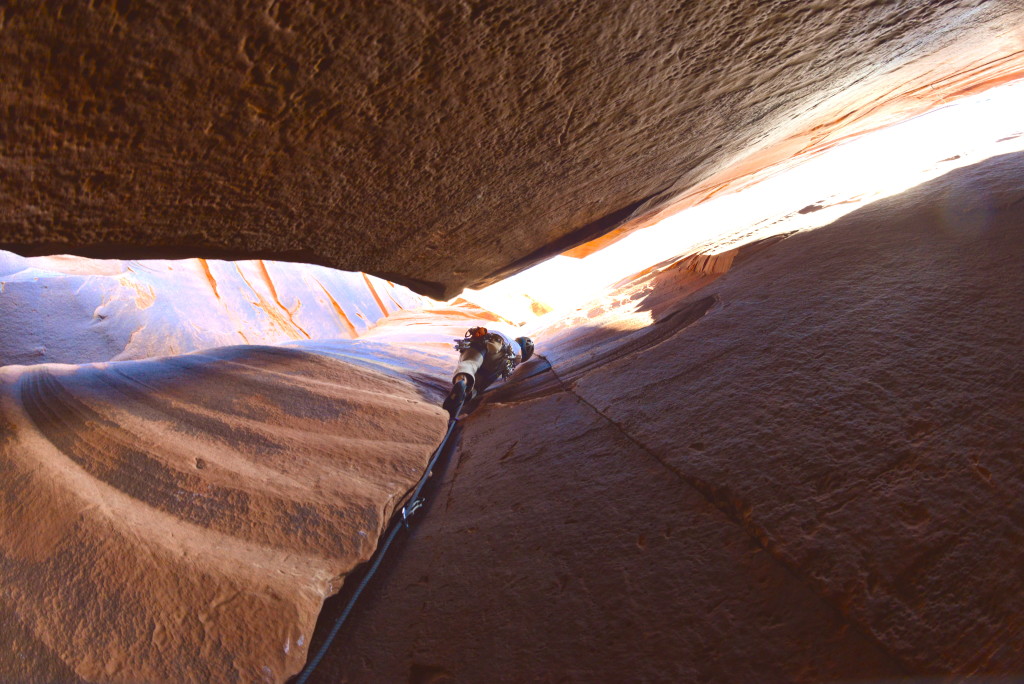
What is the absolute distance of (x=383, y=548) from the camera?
1.93m

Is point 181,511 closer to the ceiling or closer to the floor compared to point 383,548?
closer to the ceiling

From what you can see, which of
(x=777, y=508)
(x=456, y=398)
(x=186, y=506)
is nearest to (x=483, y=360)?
(x=456, y=398)

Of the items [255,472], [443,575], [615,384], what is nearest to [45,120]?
[255,472]

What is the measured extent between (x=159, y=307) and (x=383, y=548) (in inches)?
349

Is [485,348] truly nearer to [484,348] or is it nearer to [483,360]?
[484,348]

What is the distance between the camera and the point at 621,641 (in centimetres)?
125

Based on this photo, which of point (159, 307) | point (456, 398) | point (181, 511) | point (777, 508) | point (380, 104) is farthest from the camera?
point (159, 307)

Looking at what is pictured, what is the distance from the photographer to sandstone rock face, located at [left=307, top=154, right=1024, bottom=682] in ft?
3.55

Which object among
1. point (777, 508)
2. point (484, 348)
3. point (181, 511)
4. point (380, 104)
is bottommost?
point (777, 508)

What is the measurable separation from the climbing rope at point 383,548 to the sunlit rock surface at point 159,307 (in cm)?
646

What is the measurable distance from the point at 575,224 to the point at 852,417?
3.03 m

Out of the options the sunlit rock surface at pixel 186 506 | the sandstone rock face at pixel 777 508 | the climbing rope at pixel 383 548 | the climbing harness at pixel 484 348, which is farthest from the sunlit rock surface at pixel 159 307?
the sandstone rock face at pixel 777 508

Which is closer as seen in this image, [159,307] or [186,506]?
[186,506]

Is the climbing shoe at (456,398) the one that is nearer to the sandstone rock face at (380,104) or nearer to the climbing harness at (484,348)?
the climbing harness at (484,348)
